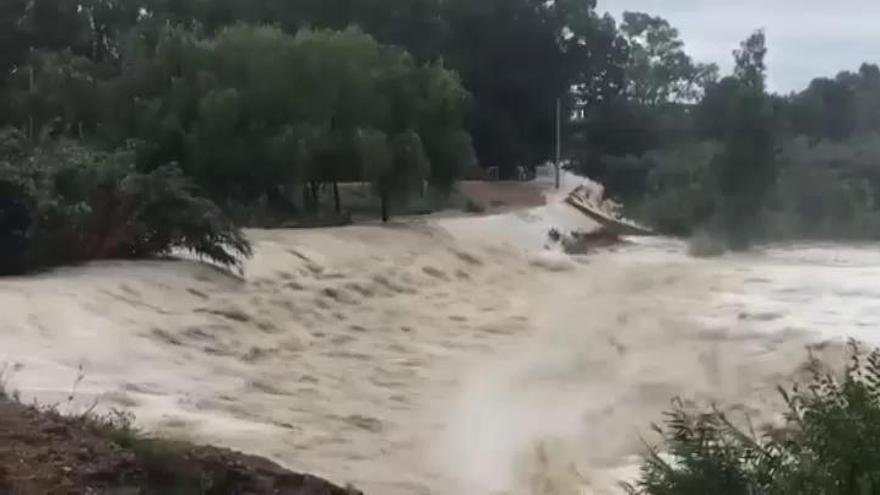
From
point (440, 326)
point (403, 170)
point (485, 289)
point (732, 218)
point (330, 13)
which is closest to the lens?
point (440, 326)

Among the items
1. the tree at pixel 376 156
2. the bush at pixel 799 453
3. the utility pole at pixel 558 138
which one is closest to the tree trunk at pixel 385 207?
the tree at pixel 376 156

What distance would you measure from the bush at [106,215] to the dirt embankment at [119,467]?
11882mm

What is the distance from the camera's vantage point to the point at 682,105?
215 ft

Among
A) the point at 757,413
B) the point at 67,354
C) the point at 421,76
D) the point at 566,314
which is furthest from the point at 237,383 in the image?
the point at 421,76

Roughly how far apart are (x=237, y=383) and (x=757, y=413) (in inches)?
192

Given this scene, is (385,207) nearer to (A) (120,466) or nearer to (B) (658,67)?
(A) (120,466)

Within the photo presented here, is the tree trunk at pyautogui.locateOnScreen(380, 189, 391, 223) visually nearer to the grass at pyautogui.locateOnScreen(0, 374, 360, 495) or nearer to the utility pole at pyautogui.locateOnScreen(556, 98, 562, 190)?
the utility pole at pyautogui.locateOnScreen(556, 98, 562, 190)

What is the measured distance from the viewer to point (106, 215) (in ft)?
70.2

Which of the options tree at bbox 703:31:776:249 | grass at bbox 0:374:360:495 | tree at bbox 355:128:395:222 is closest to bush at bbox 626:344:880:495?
grass at bbox 0:374:360:495

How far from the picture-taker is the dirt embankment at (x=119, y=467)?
690 centimetres

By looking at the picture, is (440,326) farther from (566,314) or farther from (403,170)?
(403,170)

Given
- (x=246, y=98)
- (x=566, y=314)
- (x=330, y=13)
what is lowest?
(x=566, y=314)

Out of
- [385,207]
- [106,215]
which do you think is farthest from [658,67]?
[106,215]

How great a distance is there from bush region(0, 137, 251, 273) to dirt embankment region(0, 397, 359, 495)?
11882mm
